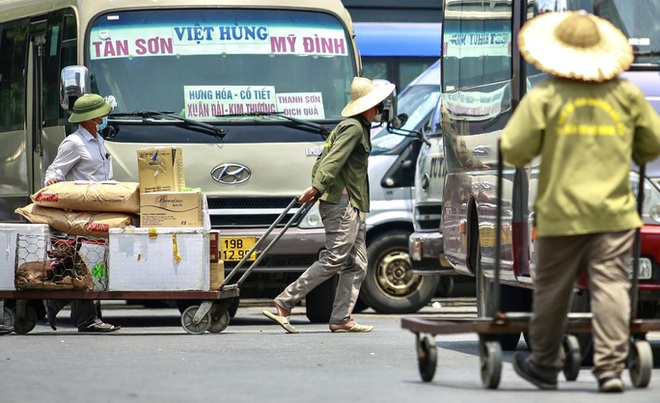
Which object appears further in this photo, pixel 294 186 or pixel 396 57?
pixel 396 57

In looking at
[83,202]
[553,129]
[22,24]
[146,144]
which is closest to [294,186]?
[146,144]

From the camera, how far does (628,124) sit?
8.02 meters

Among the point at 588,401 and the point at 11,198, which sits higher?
the point at 11,198

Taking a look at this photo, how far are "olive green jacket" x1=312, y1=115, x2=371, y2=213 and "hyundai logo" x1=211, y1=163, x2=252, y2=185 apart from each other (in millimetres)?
1406

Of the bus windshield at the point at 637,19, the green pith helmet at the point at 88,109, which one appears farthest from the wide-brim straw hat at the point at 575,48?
the green pith helmet at the point at 88,109

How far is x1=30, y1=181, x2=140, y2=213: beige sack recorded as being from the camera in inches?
496

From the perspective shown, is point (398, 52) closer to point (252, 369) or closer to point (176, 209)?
point (176, 209)

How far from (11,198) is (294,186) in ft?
10.6

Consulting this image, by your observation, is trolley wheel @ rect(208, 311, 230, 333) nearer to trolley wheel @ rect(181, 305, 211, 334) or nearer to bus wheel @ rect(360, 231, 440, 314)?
trolley wheel @ rect(181, 305, 211, 334)

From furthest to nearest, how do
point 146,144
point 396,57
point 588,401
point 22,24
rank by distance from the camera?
point 396,57, point 22,24, point 146,144, point 588,401

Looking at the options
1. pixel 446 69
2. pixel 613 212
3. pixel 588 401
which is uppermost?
pixel 446 69

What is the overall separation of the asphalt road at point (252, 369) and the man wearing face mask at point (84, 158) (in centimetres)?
17

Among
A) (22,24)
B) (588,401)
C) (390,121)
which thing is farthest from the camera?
(22,24)

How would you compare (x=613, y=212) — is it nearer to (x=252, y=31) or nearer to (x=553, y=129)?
(x=553, y=129)
